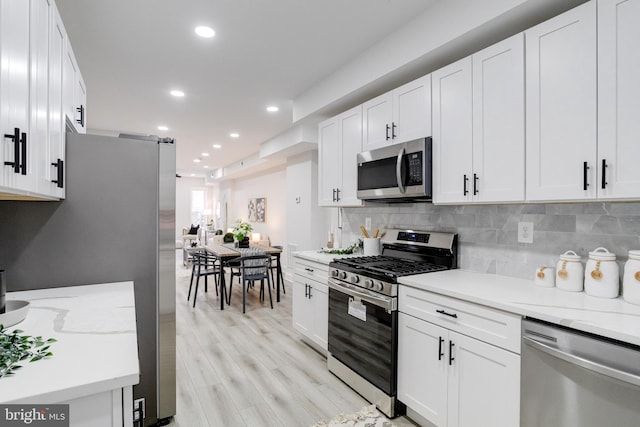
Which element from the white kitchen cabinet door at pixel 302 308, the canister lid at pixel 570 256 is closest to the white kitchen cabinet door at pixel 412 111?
the canister lid at pixel 570 256

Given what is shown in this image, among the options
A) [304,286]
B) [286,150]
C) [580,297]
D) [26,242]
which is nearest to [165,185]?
[26,242]

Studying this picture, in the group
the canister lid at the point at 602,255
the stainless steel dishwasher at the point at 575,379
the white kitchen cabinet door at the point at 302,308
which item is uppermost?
the canister lid at the point at 602,255

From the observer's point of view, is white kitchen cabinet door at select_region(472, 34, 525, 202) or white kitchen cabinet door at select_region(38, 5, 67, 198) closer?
white kitchen cabinet door at select_region(38, 5, 67, 198)

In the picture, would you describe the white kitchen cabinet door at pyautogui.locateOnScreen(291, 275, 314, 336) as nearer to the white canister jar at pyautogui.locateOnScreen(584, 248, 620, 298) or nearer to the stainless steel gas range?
the stainless steel gas range

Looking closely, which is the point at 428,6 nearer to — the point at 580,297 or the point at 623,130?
the point at 623,130

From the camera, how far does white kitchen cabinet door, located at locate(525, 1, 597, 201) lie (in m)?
1.55

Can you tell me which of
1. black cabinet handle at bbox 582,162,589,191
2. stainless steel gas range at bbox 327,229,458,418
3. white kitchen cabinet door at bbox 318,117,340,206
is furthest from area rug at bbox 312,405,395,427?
white kitchen cabinet door at bbox 318,117,340,206

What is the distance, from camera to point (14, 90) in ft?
3.36

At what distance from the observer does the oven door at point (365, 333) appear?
85.1 inches

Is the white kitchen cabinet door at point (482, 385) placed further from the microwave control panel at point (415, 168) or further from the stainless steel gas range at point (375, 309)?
the microwave control panel at point (415, 168)

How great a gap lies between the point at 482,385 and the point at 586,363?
540 mm

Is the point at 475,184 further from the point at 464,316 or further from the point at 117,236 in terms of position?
the point at 117,236

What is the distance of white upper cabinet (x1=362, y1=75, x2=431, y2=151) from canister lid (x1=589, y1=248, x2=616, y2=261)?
3.99 ft

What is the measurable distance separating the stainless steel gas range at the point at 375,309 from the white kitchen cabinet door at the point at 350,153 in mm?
608
